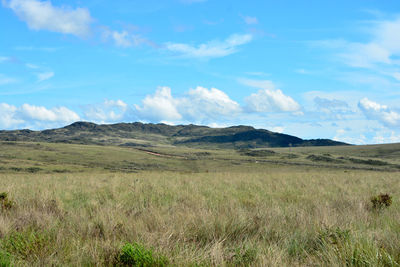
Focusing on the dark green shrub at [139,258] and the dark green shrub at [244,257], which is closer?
the dark green shrub at [139,258]

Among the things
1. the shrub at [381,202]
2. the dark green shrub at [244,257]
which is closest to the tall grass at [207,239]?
the dark green shrub at [244,257]

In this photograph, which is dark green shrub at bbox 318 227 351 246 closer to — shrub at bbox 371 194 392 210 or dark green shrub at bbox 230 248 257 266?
dark green shrub at bbox 230 248 257 266

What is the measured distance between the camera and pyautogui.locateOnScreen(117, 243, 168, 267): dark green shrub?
13.5 ft

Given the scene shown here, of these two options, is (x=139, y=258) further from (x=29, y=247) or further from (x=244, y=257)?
(x=29, y=247)

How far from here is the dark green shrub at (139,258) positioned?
13.5 feet

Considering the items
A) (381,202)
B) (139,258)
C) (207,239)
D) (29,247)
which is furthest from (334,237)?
(381,202)

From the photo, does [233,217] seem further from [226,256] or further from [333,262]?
[333,262]

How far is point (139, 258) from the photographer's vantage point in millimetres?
4105

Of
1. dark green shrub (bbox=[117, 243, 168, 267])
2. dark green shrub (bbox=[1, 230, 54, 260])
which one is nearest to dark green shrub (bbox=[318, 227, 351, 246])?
dark green shrub (bbox=[117, 243, 168, 267])

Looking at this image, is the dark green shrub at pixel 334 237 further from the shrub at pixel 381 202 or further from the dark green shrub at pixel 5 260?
the shrub at pixel 381 202

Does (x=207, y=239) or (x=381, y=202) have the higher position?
(x=381, y=202)

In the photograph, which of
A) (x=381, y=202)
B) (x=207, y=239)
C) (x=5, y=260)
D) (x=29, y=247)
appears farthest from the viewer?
(x=381, y=202)

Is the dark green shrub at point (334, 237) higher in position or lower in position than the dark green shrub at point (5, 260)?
higher

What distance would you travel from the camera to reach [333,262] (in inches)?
152
